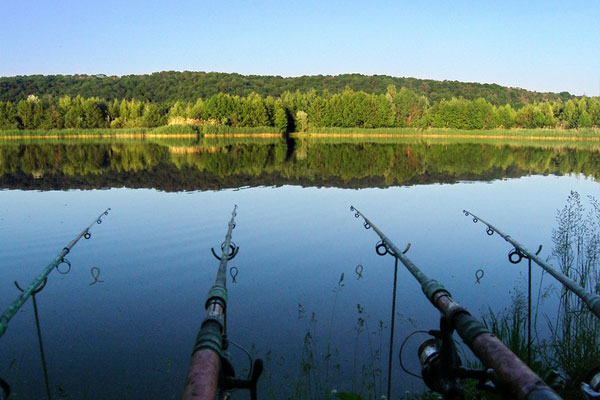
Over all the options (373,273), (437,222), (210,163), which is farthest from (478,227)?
(210,163)

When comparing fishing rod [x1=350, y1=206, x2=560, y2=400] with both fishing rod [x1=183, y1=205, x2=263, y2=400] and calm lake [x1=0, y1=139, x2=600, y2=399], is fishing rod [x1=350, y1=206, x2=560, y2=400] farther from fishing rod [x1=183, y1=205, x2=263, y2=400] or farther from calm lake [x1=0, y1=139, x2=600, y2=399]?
calm lake [x1=0, y1=139, x2=600, y2=399]

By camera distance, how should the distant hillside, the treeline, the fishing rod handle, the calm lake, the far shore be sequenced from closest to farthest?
the fishing rod handle, the calm lake, the far shore, the treeline, the distant hillside

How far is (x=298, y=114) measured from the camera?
226 feet

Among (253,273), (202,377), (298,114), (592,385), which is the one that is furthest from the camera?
(298,114)

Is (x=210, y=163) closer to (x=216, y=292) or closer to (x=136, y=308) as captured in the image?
(x=136, y=308)

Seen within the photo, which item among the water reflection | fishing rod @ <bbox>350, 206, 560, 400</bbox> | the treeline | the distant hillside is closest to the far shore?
the treeline

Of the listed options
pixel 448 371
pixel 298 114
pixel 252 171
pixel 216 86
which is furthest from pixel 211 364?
pixel 216 86

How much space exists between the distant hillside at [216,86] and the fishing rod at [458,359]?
101 meters

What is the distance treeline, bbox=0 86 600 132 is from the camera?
2552 inches

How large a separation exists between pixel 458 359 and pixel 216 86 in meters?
108

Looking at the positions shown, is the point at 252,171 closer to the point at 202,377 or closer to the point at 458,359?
the point at 458,359

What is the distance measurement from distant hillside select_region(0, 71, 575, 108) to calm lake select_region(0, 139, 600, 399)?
8982 cm

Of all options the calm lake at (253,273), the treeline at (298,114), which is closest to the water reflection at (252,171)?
the calm lake at (253,273)

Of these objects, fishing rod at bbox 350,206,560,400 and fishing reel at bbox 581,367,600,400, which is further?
fishing reel at bbox 581,367,600,400
